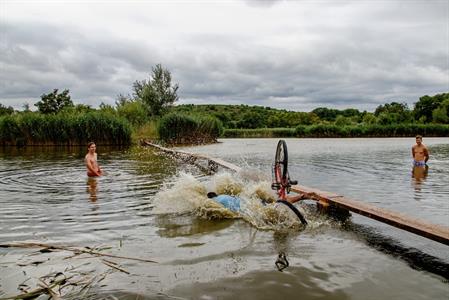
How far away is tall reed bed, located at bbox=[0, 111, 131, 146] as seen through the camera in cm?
3181

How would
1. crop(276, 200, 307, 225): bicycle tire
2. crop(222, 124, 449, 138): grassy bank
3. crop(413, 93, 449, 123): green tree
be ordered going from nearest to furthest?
crop(276, 200, 307, 225): bicycle tire, crop(222, 124, 449, 138): grassy bank, crop(413, 93, 449, 123): green tree

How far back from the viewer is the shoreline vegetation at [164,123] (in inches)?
1262

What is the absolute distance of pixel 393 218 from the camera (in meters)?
5.89

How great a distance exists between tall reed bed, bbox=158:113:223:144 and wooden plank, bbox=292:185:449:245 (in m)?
30.4

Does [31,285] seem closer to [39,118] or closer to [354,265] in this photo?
[354,265]

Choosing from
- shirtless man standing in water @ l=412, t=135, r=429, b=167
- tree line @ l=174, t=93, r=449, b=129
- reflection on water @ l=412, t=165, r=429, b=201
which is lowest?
reflection on water @ l=412, t=165, r=429, b=201

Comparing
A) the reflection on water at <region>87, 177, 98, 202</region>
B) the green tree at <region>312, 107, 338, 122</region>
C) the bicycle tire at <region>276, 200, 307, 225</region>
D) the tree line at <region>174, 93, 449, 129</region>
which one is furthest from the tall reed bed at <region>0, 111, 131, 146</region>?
the green tree at <region>312, 107, 338, 122</region>

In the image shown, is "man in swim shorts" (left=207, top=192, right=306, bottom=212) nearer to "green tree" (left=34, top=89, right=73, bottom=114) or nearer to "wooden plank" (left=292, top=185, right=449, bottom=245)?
"wooden plank" (left=292, top=185, right=449, bottom=245)

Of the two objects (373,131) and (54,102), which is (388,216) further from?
(54,102)

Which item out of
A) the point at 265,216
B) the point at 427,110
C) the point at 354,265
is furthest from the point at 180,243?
the point at 427,110

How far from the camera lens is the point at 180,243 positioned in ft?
19.3

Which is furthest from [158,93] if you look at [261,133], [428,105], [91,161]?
[428,105]

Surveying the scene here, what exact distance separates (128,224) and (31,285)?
9.10ft

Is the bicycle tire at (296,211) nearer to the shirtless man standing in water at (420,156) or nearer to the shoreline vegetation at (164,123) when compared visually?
the shirtless man standing in water at (420,156)
